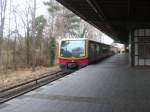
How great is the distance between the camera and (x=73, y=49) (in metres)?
28.6

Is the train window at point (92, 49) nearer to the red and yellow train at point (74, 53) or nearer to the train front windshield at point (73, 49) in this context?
the red and yellow train at point (74, 53)

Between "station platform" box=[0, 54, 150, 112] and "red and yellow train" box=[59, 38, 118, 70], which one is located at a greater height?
"red and yellow train" box=[59, 38, 118, 70]

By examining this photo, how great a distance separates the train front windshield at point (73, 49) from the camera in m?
28.6

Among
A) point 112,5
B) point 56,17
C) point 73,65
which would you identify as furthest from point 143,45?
point 56,17

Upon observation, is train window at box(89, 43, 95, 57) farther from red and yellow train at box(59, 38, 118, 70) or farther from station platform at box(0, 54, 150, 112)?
station platform at box(0, 54, 150, 112)

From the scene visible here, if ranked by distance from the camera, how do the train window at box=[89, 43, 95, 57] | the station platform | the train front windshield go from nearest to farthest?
1. the station platform
2. the train front windshield
3. the train window at box=[89, 43, 95, 57]

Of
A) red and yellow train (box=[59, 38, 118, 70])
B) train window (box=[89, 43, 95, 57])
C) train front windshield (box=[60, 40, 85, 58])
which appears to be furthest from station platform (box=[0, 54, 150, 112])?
train window (box=[89, 43, 95, 57])

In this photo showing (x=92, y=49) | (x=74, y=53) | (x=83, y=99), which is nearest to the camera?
(x=83, y=99)

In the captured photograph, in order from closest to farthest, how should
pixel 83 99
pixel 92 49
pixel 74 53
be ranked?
pixel 83 99, pixel 74 53, pixel 92 49

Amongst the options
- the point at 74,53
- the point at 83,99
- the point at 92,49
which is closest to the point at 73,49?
the point at 74,53

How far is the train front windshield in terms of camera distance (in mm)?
28562

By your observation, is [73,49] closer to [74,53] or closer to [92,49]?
[74,53]

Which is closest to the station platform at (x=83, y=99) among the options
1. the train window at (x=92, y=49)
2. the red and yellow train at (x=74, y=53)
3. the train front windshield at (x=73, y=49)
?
the red and yellow train at (x=74, y=53)

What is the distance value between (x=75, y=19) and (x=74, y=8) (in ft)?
137
